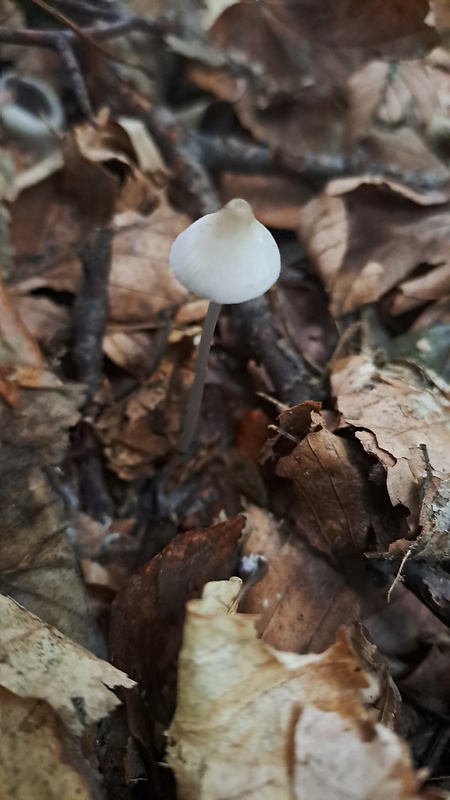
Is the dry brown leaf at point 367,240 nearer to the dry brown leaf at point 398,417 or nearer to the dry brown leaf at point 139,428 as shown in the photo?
the dry brown leaf at point 398,417

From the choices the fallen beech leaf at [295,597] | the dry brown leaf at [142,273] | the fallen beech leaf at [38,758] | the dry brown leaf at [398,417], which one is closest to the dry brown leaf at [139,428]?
the dry brown leaf at [142,273]

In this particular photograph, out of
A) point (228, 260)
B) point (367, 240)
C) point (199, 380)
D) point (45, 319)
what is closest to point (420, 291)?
point (367, 240)

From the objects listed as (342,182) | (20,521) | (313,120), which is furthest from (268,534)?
(313,120)

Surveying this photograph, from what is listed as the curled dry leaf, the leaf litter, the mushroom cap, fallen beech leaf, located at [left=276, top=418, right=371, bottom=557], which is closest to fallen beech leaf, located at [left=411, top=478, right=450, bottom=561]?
the leaf litter

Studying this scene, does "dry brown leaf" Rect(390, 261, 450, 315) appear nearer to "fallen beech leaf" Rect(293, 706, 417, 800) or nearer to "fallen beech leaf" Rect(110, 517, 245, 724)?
"fallen beech leaf" Rect(110, 517, 245, 724)

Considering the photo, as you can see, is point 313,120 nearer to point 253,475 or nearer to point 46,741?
point 253,475

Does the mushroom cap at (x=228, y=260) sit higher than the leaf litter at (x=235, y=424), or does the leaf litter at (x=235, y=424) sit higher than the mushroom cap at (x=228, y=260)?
the mushroom cap at (x=228, y=260)

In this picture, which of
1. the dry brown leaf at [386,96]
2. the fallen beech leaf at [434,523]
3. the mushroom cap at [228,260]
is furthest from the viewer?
the dry brown leaf at [386,96]
